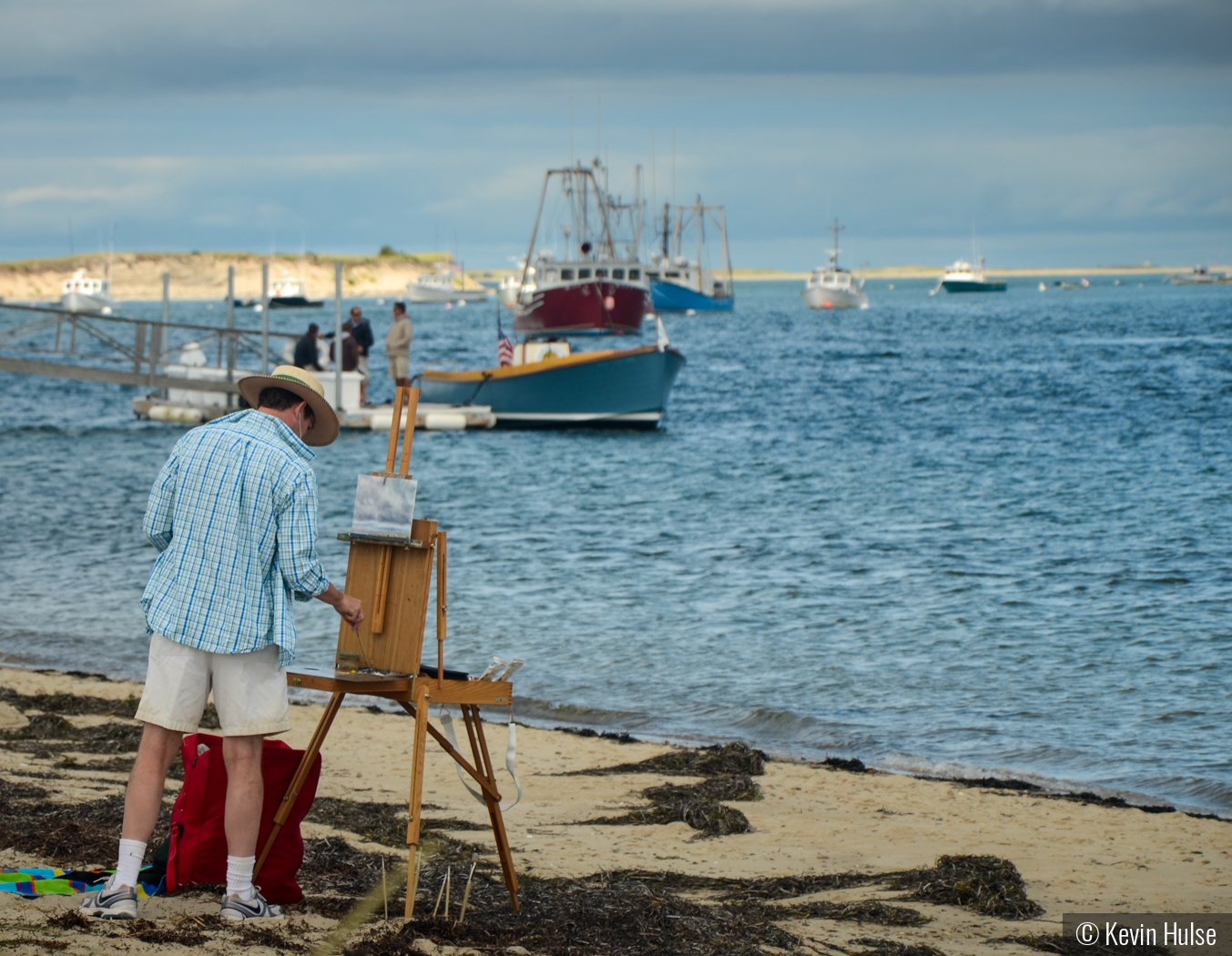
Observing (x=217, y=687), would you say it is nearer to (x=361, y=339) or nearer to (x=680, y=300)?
(x=361, y=339)

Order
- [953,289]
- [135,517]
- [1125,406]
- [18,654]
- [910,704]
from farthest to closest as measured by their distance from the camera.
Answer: [953,289] < [1125,406] < [135,517] < [18,654] < [910,704]

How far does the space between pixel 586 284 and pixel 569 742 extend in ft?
124

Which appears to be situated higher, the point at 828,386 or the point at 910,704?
the point at 828,386

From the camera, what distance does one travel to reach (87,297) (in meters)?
114

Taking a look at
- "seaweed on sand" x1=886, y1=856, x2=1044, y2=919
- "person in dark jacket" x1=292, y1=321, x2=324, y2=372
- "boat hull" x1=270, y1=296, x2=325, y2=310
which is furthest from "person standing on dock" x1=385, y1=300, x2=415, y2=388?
"boat hull" x1=270, y1=296, x2=325, y2=310

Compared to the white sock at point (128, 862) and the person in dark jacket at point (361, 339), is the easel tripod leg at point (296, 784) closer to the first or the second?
the white sock at point (128, 862)

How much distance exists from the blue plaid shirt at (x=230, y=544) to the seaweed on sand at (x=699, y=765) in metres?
3.37

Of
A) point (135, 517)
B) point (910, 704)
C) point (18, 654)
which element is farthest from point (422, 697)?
point (135, 517)

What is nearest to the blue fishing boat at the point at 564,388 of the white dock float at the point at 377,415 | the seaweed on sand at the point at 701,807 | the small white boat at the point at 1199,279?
the white dock float at the point at 377,415

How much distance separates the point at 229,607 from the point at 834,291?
113841 millimetres

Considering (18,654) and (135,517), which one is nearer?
(18,654)

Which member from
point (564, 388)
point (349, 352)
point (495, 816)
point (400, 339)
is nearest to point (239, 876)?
point (495, 816)

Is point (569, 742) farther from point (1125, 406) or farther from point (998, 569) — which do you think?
point (1125, 406)

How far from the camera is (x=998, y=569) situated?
47.0 feet
